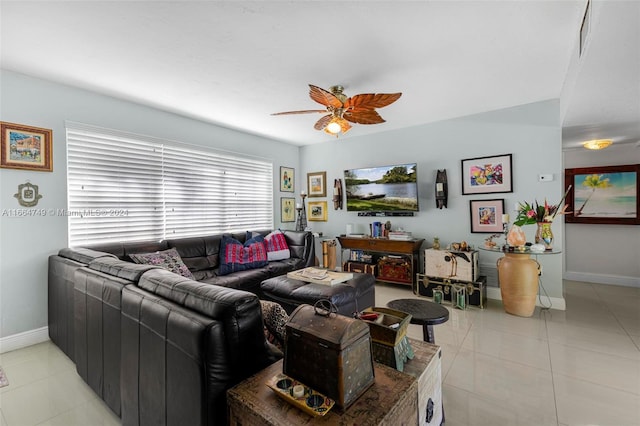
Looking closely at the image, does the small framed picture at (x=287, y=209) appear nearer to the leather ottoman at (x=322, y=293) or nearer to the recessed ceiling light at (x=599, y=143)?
the leather ottoman at (x=322, y=293)

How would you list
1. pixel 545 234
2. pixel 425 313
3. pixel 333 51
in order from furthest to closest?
1. pixel 545 234
2. pixel 333 51
3. pixel 425 313

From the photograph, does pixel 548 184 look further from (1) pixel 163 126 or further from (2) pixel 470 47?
(1) pixel 163 126

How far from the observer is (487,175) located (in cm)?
398

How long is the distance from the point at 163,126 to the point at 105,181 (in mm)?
1013

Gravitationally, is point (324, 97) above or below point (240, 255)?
above

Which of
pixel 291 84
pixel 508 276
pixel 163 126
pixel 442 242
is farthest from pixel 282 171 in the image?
pixel 508 276

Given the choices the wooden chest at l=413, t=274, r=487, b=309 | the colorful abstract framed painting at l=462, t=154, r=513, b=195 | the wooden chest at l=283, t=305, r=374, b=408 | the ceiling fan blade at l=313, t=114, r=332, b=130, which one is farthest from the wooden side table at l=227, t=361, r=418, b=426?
the colorful abstract framed painting at l=462, t=154, r=513, b=195

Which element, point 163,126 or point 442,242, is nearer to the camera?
point 163,126

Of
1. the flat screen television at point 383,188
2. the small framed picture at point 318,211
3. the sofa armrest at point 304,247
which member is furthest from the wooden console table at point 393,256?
the small framed picture at point 318,211

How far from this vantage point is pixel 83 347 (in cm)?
203

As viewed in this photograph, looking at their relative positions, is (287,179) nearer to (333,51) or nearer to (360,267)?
(360,267)

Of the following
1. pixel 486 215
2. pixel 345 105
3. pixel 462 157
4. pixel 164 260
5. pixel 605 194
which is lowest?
pixel 164 260

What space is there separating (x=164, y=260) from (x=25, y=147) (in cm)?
166

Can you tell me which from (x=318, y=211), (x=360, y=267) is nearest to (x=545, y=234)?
(x=360, y=267)
